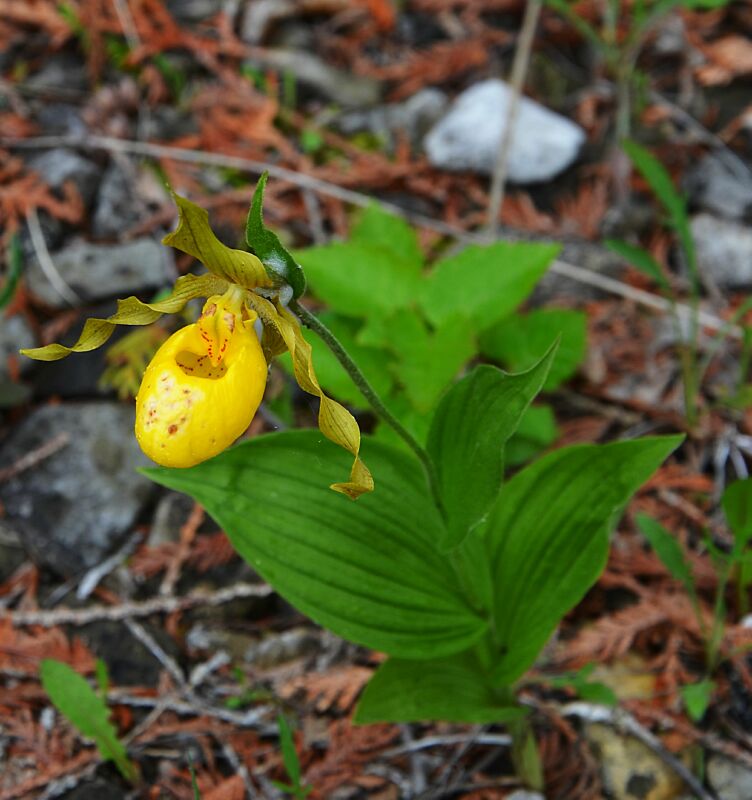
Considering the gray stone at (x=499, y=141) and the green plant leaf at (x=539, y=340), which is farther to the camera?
the gray stone at (x=499, y=141)

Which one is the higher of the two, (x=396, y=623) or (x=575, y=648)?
(x=396, y=623)

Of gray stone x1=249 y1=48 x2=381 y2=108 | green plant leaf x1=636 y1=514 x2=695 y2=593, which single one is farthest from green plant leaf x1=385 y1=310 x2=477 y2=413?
gray stone x1=249 y1=48 x2=381 y2=108

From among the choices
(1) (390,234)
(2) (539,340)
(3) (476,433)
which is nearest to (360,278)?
(1) (390,234)

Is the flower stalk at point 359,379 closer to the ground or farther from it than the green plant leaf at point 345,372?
farther from it

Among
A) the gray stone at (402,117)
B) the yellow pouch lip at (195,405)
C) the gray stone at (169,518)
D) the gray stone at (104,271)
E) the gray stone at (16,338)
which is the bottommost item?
the gray stone at (169,518)

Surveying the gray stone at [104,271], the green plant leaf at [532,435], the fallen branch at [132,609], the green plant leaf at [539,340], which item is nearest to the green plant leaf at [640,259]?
the green plant leaf at [539,340]

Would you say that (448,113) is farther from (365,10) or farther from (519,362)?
(519,362)

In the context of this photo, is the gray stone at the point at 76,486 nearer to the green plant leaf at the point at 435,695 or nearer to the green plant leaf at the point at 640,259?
the green plant leaf at the point at 435,695

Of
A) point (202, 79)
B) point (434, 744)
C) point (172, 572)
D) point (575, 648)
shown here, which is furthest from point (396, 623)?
point (202, 79)
